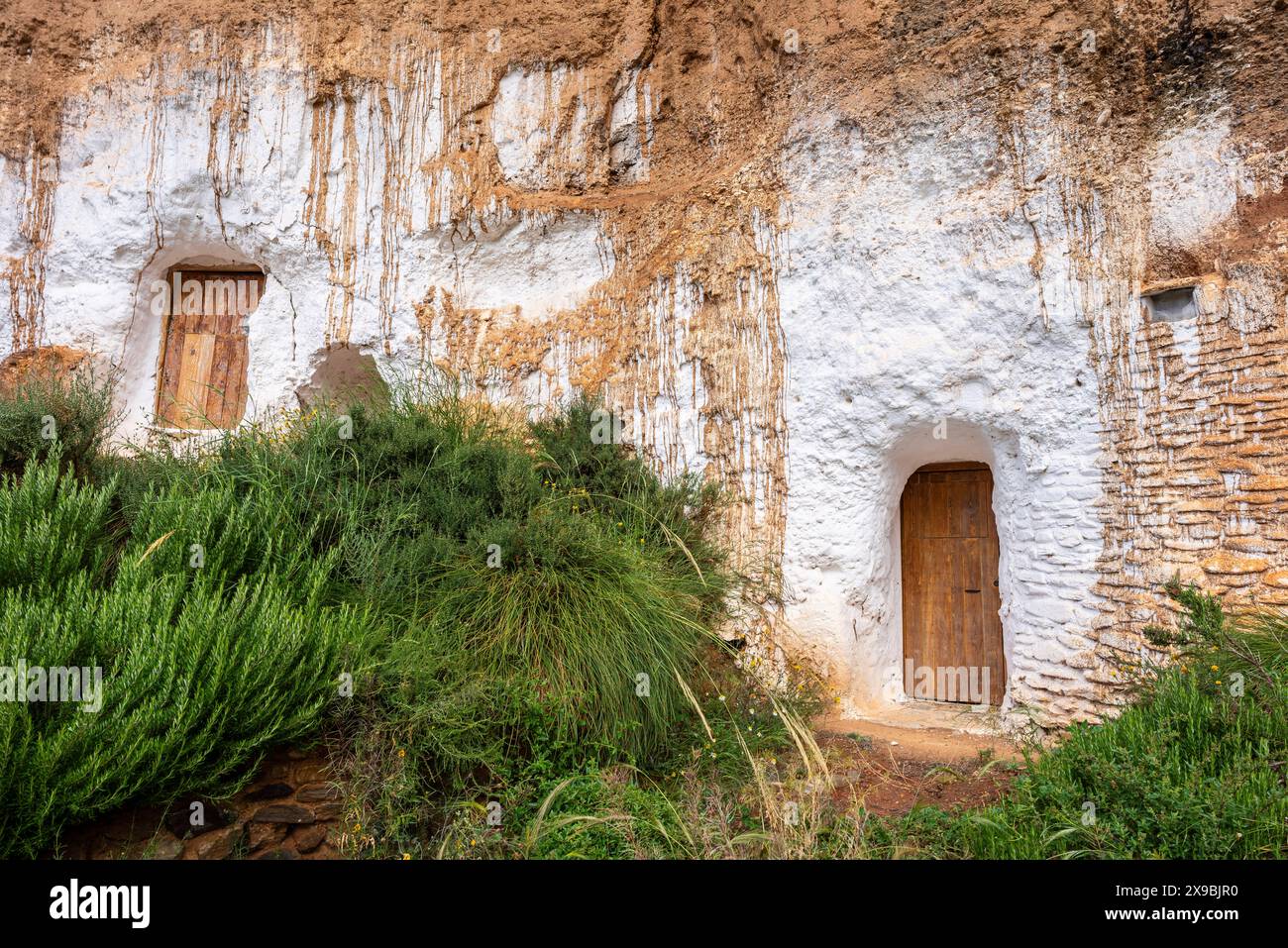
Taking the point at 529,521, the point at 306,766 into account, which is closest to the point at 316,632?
the point at 306,766

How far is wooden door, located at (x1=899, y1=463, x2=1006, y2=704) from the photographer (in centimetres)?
703

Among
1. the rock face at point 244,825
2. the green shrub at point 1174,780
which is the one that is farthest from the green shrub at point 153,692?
the green shrub at point 1174,780

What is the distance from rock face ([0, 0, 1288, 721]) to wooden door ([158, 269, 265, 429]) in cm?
18

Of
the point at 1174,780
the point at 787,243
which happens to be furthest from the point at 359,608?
the point at 787,243

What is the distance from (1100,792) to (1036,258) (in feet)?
12.8

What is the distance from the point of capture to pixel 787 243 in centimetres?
716

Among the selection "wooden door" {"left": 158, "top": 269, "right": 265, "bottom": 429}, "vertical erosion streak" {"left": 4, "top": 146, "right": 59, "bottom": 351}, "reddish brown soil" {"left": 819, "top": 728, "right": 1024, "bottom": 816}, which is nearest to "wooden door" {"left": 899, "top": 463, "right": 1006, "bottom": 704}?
"reddish brown soil" {"left": 819, "top": 728, "right": 1024, "bottom": 816}

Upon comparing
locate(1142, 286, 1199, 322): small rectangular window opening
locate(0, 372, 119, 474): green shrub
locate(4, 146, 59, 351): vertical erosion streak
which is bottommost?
locate(0, 372, 119, 474): green shrub

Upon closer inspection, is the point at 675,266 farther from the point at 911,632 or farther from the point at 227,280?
the point at 227,280

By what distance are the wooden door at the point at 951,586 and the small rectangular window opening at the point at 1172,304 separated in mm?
1842

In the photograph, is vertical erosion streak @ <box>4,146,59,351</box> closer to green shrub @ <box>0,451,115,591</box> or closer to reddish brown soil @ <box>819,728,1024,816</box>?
green shrub @ <box>0,451,115,591</box>

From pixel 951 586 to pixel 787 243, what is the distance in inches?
125

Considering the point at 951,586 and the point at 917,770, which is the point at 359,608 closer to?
the point at 917,770

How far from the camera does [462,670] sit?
4.70 meters
